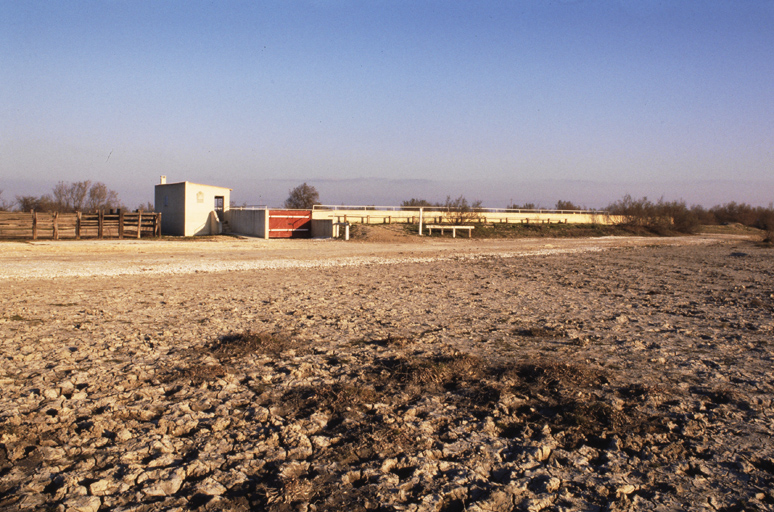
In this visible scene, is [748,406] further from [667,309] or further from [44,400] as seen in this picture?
[44,400]

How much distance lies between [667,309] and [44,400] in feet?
30.3

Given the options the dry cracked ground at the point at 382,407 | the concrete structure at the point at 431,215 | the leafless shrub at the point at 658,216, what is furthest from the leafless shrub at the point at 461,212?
the dry cracked ground at the point at 382,407

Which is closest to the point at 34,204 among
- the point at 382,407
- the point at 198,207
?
the point at 198,207

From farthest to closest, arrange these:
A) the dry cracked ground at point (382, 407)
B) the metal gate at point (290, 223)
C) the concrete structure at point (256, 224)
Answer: the metal gate at point (290, 223), the concrete structure at point (256, 224), the dry cracked ground at point (382, 407)

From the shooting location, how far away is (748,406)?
4.61m

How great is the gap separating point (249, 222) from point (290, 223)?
273 cm

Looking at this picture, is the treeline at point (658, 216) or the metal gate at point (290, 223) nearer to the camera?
the metal gate at point (290, 223)

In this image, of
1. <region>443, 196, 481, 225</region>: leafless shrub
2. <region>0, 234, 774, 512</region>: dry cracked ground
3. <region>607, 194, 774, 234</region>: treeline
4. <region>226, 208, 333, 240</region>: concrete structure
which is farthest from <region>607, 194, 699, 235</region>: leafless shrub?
<region>0, 234, 774, 512</region>: dry cracked ground

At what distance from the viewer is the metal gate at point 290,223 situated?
34.9 metres

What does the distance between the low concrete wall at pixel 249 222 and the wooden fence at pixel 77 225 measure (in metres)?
5.25

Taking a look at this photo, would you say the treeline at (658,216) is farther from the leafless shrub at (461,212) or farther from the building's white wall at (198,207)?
the building's white wall at (198,207)

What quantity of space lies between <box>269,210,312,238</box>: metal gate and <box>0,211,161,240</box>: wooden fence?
715 cm

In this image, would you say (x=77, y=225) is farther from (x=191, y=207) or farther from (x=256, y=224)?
(x=256, y=224)

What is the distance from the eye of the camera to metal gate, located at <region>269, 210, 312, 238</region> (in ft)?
115
